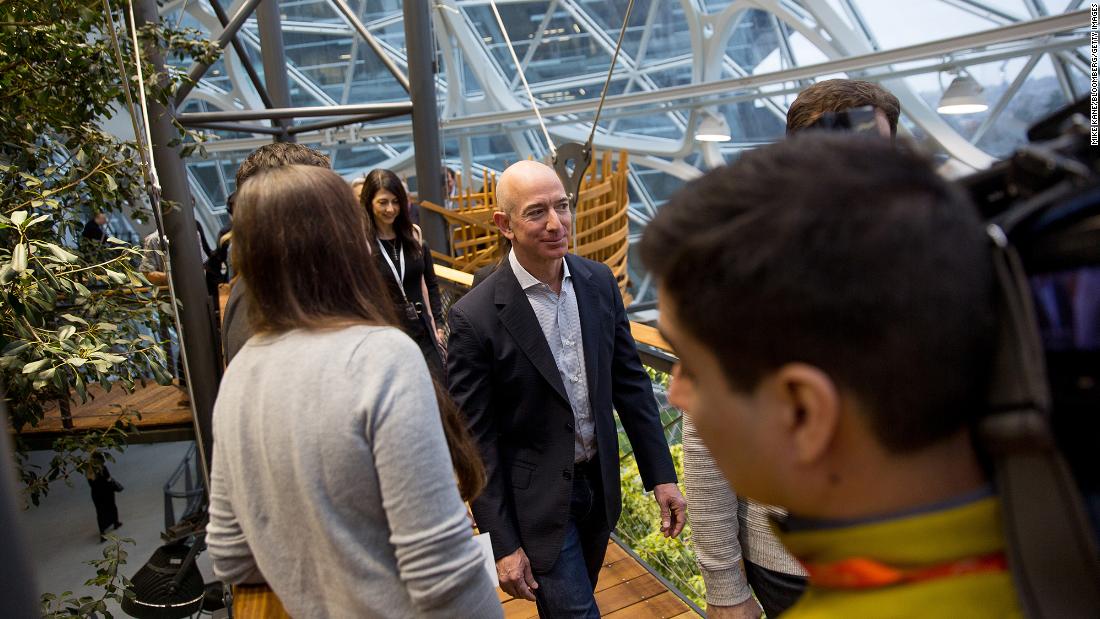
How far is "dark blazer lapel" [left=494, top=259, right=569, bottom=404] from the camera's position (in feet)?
6.85

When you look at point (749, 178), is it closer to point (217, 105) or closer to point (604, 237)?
point (604, 237)

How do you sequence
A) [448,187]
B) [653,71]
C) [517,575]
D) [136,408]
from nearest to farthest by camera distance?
[517,575]
[136,408]
[448,187]
[653,71]

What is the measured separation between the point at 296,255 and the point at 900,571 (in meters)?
1.06

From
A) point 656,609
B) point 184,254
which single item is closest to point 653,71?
point 184,254

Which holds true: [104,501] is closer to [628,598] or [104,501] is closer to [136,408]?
[136,408]

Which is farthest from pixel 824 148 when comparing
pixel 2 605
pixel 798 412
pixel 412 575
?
pixel 412 575

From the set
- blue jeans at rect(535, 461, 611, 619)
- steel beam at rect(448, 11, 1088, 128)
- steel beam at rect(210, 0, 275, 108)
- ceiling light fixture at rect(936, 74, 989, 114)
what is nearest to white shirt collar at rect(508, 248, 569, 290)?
blue jeans at rect(535, 461, 611, 619)

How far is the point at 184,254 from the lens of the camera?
4.24 m

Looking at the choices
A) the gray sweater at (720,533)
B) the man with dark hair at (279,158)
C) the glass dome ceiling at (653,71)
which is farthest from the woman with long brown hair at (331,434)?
the glass dome ceiling at (653,71)

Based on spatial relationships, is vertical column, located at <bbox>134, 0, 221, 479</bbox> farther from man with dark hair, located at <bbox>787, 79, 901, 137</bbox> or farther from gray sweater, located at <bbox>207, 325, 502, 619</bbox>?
man with dark hair, located at <bbox>787, 79, 901, 137</bbox>

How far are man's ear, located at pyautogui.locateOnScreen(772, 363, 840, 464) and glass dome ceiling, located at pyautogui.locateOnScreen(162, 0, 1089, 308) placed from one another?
5.53 metres

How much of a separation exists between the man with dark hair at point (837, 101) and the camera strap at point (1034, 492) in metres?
1.10

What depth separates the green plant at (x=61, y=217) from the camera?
8.38ft

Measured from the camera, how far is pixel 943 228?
55cm
